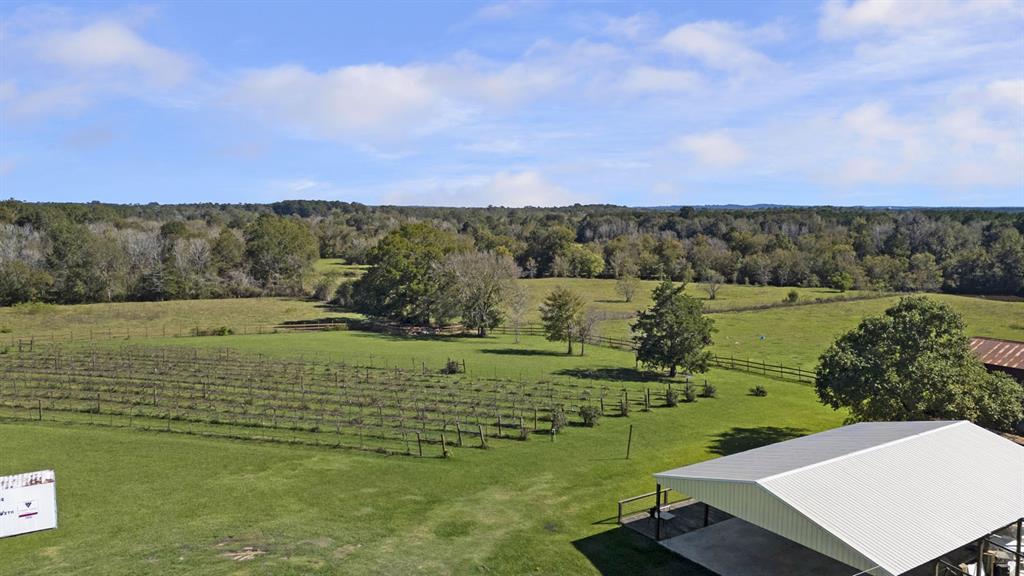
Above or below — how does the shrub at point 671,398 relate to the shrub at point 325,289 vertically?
below

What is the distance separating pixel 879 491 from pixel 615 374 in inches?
1128

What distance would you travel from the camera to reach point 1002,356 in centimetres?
3434

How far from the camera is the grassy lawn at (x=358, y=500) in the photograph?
18.6 metres

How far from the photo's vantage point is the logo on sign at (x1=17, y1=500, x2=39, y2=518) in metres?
20.9

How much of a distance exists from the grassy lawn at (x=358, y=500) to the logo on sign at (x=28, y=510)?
830 mm

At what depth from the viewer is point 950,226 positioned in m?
119

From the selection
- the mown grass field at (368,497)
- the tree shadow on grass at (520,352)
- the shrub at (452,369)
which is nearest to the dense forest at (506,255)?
the tree shadow on grass at (520,352)

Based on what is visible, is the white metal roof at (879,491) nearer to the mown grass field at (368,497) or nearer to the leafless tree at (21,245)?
the mown grass field at (368,497)

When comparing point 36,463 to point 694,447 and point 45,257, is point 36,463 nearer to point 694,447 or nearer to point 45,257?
point 694,447

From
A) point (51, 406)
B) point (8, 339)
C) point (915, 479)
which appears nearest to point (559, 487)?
point (915, 479)

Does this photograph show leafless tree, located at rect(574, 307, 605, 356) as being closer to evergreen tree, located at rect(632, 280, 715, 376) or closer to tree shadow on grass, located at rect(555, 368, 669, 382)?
tree shadow on grass, located at rect(555, 368, 669, 382)

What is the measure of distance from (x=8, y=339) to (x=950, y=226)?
14478cm

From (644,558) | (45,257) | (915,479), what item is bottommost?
(644,558)

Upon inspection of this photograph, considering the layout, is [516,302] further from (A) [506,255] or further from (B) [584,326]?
(A) [506,255]
